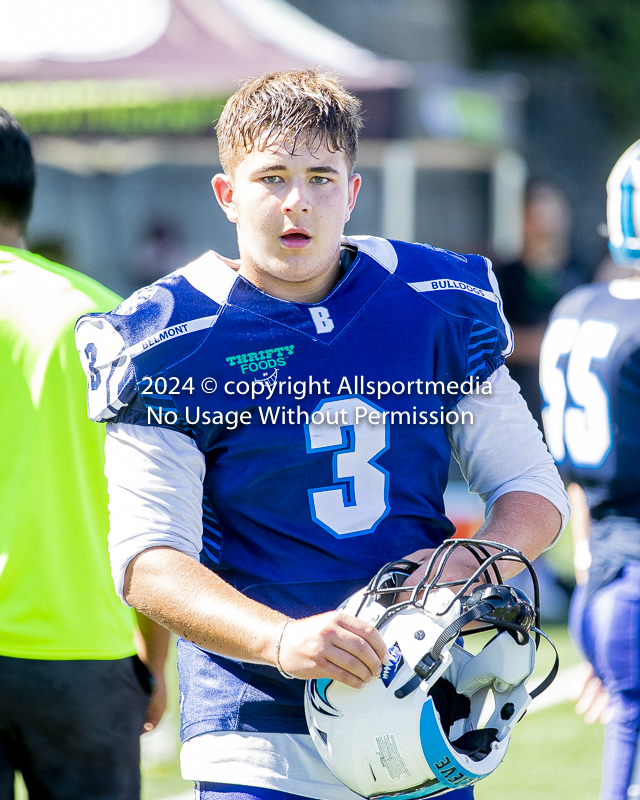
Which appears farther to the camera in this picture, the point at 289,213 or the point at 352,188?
the point at 352,188

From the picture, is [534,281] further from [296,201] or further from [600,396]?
[296,201]

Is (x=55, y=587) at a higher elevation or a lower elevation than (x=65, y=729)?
higher

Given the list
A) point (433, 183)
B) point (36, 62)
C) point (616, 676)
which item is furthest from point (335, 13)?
point (616, 676)

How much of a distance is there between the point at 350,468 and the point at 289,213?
17.9 inches

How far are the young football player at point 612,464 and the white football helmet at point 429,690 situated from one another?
54.2 inches

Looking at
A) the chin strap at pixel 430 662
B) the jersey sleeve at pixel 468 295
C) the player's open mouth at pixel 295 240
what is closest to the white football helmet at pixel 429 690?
the chin strap at pixel 430 662

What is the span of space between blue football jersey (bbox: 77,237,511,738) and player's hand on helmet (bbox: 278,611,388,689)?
0.22 metres

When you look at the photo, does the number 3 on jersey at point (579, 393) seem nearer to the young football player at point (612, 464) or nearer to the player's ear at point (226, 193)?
the young football player at point (612, 464)

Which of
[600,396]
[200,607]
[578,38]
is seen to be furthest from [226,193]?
[578,38]

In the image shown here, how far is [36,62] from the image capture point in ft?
26.2

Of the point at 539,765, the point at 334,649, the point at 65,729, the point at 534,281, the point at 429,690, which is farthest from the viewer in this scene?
the point at 534,281

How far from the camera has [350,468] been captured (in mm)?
1924

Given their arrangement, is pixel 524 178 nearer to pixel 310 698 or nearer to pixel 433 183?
Answer: pixel 433 183

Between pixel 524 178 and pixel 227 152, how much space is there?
14237 millimetres
